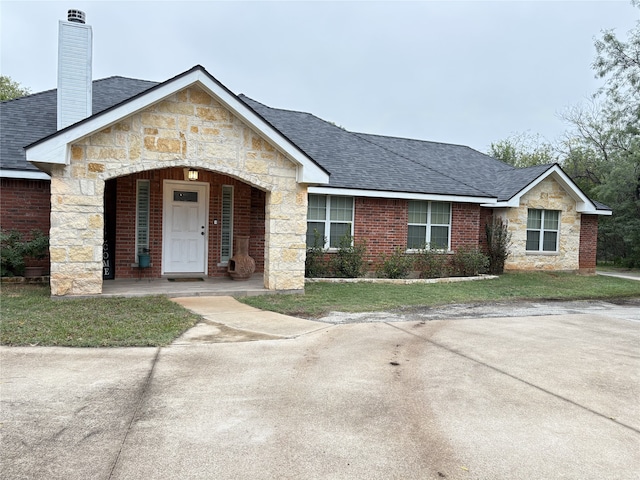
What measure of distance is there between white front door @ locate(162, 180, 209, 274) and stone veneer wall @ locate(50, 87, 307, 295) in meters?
2.91

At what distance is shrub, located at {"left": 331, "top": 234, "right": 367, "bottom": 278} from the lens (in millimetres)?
13508

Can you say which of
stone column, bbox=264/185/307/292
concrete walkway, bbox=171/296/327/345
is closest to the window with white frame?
concrete walkway, bbox=171/296/327/345

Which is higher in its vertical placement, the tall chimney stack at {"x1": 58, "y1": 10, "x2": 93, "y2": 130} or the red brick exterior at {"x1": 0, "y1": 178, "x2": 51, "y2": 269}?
the tall chimney stack at {"x1": 58, "y1": 10, "x2": 93, "y2": 130}

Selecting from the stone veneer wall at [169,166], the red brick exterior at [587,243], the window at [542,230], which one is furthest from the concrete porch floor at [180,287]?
the red brick exterior at [587,243]

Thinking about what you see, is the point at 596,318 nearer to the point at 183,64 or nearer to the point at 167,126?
the point at 167,126

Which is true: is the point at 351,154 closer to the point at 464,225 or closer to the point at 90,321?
the point at 464,225

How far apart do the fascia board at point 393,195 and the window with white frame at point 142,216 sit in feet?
13.9

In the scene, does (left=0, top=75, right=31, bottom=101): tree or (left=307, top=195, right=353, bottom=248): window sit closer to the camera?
(left=307, top=195, right=353, bottom=248): window

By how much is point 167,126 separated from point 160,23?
13.6 meters

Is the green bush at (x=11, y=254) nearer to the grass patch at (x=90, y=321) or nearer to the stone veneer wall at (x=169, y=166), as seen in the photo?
the grass patch at (x=90, y=321)

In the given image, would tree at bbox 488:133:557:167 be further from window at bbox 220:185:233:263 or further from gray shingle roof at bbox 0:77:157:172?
gray shingle roof at bbox 0:77:157:172

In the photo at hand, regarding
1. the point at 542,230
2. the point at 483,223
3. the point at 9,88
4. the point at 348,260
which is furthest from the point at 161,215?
the point at 9,88

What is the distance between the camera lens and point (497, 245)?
15883 mm

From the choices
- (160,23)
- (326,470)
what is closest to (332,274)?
(326,470)
